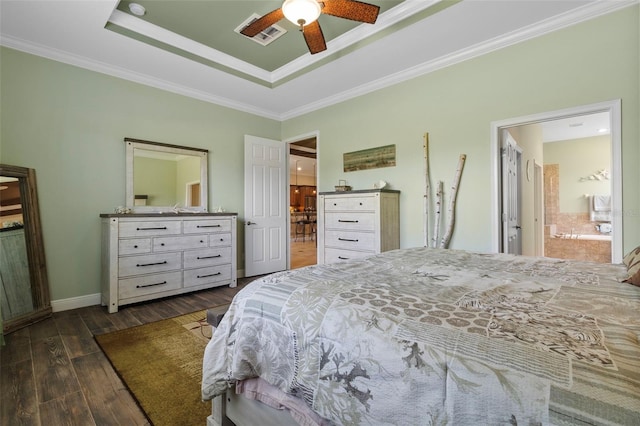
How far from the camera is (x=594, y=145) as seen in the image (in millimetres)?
5660

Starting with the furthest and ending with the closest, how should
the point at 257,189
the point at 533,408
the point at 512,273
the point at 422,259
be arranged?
1. the point at 257,189
2. the point at 422,259
3. the point at 512,273
4. the point at 533,408

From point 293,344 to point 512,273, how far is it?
1.04 m

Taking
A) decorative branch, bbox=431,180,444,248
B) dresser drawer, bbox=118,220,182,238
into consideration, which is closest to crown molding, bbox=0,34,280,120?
dresser drawer, bbox=118,220,182,238

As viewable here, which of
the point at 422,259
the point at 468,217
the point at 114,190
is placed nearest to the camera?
the point at 422,259

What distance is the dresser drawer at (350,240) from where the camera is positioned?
3299mm

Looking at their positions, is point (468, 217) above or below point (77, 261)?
above

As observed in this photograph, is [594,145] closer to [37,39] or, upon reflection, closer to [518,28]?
[518,28]

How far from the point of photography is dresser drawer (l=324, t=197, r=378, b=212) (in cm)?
→ 329

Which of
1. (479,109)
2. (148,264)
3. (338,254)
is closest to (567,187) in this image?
(479,109)

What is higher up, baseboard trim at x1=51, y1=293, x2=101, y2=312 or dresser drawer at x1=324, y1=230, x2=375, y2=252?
dresser drawer at x1=324, y1=230, x2=375, y2=252

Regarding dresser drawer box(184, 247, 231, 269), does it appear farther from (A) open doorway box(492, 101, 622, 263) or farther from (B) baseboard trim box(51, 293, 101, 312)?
(A) open doorway box(492, 101, 622, 263)

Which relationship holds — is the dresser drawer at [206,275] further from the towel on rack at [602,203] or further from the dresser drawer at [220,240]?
the towel on rack at [602,203]

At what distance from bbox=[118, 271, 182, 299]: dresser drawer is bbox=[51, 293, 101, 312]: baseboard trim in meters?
0.47

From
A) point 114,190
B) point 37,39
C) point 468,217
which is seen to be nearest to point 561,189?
point 468,217
